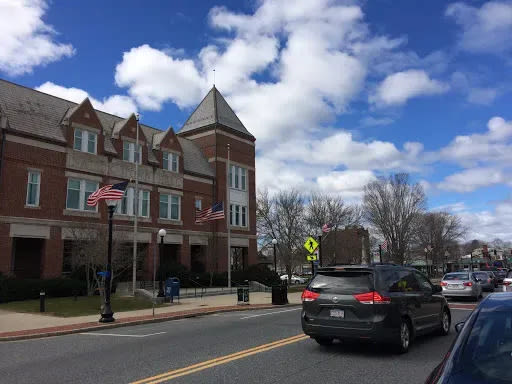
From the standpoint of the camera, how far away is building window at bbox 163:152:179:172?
36.6 meters

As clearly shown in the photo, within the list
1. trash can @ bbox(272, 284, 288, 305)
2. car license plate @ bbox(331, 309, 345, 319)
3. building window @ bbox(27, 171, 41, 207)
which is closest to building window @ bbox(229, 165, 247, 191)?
building window @ bbox(27, 171, 41, 207)

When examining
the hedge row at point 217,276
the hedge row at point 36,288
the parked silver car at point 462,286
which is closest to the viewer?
the parked silver car at point 462,286

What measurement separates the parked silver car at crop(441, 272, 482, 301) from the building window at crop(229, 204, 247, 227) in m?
22.1

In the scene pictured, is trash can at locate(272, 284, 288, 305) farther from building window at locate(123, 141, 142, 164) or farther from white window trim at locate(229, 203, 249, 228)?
white window trim at locate(229, 203, 249, 228)

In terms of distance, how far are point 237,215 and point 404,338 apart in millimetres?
33928

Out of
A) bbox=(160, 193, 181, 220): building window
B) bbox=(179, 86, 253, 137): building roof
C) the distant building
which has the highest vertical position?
bbox=(179, 86, 253, 137): building roof

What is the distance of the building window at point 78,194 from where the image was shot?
95.5ft

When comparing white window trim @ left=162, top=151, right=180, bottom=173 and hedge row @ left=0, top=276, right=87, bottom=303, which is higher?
white window trim @ left=162, top=151, right=180, bottom=173

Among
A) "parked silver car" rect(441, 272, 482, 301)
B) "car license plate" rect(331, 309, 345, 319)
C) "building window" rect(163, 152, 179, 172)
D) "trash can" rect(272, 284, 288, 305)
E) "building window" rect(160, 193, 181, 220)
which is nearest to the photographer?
"car license plate" rect(331, 309, 345, 319)

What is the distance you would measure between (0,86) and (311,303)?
90.4 feet

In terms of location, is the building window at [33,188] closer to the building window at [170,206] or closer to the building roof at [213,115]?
the building window at [170,206]

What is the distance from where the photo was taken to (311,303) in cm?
884

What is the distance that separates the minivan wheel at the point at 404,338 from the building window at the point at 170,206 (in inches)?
1128

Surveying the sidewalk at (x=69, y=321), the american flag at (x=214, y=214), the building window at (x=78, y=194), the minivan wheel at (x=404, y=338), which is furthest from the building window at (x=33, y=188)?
the minivan wheel at (x=404, y=338)
